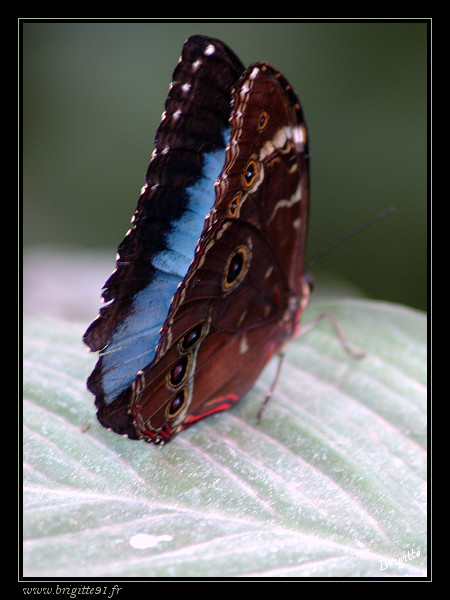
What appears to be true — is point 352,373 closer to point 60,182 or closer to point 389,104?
point 389,104

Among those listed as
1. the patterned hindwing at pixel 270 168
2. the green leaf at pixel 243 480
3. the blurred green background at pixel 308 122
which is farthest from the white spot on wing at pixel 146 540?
the blurred green background at pixel 308 122

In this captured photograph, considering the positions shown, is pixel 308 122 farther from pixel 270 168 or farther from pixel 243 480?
pixel 243 480

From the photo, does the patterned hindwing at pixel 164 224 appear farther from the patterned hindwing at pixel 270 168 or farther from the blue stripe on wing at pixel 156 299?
the patterned hindwing at pixel 270 168

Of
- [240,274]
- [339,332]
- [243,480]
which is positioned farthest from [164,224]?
[339,332]

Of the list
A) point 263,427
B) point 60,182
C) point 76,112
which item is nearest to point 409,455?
point 263,427

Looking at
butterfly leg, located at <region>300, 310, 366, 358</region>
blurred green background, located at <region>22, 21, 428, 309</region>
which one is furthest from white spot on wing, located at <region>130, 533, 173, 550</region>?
blurred green background, located at <region>22, 21, 428, 309</region>
